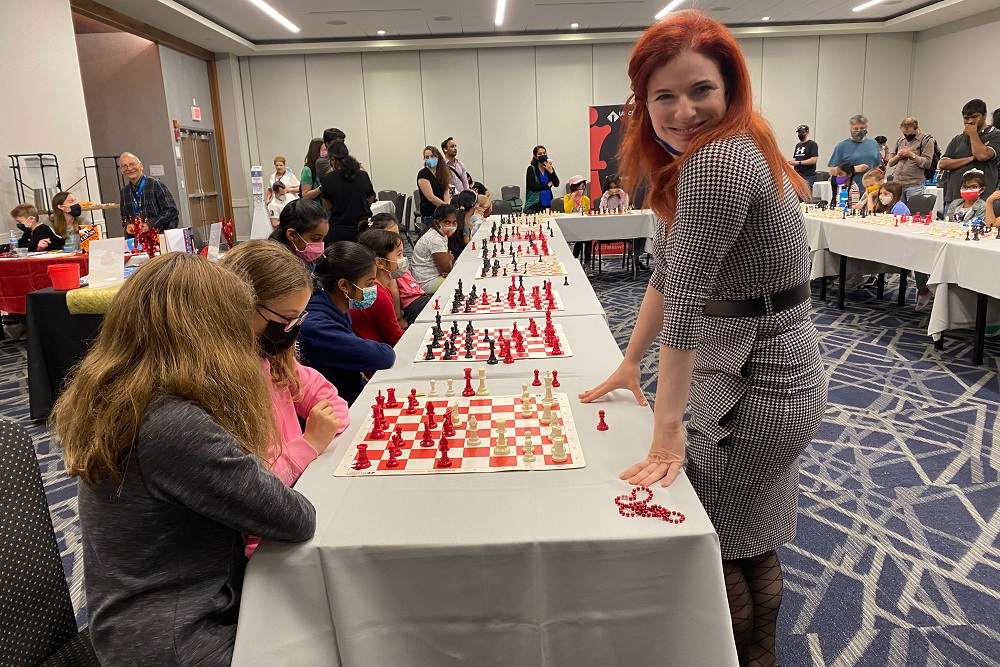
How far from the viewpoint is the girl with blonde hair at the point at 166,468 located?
1.05 metres

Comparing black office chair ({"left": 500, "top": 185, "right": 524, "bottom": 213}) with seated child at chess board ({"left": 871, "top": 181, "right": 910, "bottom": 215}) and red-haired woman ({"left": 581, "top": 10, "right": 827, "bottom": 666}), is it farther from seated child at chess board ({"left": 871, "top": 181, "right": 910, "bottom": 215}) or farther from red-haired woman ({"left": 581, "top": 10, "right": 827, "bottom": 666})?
red-haired woman ({"left": 581, "top": 10, "right": 827, "bottom": 666})

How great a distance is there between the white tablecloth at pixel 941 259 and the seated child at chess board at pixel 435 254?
2.41 meters

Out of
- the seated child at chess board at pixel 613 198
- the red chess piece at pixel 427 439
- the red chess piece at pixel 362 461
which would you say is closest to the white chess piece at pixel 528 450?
the red chess piece at pixel 427 439

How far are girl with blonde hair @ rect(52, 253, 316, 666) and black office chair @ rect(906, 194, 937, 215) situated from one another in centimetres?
657

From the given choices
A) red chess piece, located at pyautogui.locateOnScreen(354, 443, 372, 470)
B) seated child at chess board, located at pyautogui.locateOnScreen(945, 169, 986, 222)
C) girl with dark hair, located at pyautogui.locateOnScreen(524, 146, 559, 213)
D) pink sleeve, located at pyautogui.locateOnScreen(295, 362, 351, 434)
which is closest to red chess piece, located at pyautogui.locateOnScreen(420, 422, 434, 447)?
red chess piece, located at pyautogui.locateOnScreen(354, 443, 372, 470)

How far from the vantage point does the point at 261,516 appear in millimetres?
1106

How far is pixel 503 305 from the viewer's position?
3.14 m

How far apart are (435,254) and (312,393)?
2895mm

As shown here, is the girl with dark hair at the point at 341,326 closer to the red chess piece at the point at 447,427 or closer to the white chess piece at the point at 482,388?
the white chess piece at the point at 482,388

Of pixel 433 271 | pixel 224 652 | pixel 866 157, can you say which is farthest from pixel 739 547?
pixel 866 157

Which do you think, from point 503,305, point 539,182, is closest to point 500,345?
point 503,305

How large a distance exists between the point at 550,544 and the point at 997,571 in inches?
71.4

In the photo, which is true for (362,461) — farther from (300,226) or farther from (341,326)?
(300,226)

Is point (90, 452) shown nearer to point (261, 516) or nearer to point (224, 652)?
point (261, 516)
